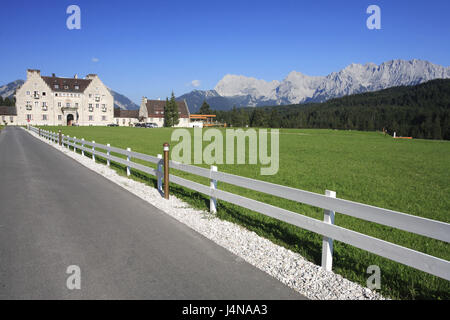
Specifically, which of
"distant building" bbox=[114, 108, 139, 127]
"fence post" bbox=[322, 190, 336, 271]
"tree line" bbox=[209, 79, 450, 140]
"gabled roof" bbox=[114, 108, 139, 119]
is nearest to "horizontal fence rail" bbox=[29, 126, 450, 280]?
"fence post" bbox=[322, 190, 336, 271]

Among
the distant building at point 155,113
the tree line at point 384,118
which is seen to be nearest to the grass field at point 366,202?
the tree line at point 384,118

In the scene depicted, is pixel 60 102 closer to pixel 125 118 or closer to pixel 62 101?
pixel 62 101

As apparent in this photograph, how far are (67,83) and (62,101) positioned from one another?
5949 millimetres

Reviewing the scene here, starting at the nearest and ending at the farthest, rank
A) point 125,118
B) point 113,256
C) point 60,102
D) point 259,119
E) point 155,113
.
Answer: point 113,256 → point 60,102 → point 155,113 → point 125,118 → point 259,119

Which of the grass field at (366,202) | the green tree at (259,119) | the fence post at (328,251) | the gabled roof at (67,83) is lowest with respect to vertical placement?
the grass field at (366,202)

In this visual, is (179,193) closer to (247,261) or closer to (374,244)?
(247,261)

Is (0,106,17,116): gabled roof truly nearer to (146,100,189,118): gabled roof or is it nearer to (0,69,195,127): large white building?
(0,69,195,127): large white building

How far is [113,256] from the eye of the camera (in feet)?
15.7

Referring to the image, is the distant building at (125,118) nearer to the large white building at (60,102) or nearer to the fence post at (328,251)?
the large white building at (60,102)

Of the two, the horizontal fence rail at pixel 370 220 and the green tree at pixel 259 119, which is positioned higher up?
the green tree at pixel 259 119

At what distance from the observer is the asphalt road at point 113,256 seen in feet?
12.5

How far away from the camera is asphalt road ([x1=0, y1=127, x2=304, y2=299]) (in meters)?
3.81

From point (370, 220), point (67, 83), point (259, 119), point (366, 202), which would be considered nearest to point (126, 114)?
point (67, 83)

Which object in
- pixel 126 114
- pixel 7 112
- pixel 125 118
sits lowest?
pixel 125 118
